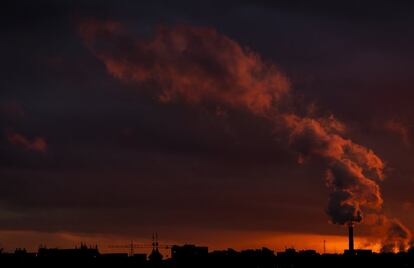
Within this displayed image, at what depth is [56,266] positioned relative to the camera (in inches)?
7825

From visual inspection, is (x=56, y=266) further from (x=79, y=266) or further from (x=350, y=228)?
(x=350, y=228)

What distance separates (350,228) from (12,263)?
8386cm

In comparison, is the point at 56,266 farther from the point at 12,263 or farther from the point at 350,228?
the point at 350,228

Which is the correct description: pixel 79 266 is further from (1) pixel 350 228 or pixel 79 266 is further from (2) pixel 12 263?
(1) pixel 350 228

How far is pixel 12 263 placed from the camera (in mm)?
199750

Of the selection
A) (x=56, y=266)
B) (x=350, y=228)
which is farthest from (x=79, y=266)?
(x=350, y=228)

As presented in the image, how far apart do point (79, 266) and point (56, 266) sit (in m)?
5.60

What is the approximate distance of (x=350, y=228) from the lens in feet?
654

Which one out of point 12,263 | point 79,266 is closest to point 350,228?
point 79,266

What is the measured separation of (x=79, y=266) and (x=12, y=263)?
16646 millimetres
